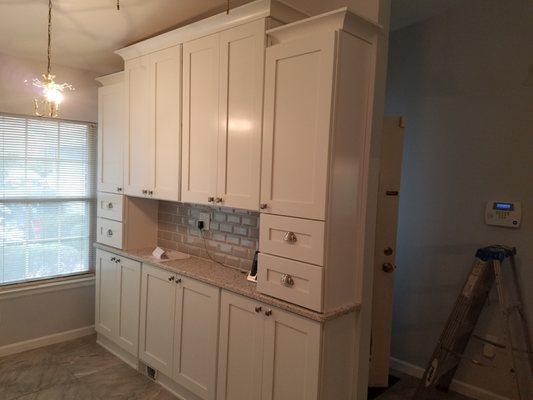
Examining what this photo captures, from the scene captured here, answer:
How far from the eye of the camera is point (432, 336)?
302 cm

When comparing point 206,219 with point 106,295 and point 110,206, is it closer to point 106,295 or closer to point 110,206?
point 110,206

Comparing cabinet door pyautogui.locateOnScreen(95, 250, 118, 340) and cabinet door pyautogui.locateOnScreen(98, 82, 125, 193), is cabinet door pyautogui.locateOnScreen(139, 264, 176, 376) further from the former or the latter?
cabinet door pyautogui.locateOnScreen(98, 82, 125, 193)

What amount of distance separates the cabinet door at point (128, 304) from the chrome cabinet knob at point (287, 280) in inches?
58.7

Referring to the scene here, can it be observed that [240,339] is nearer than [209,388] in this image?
Yes

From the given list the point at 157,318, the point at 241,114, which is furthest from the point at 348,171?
the point at 157,318

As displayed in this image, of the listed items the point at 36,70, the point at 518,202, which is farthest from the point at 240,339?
the point at 36,70

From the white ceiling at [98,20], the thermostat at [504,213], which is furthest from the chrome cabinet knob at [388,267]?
the white ceiling at [98,20]

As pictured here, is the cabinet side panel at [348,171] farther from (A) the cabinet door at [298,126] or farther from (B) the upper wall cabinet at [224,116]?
(B) the upper wall cabinet at [224,116]

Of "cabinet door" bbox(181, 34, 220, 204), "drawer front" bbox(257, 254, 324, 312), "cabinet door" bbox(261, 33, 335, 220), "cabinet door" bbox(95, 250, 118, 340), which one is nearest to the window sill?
"cabinet door" bbox(95, 250, 118, 340)

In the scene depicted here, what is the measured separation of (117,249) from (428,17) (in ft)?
10.3

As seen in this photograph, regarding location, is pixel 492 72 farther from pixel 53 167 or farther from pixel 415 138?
pixel 53 167

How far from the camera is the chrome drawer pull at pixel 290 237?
201 centimetres

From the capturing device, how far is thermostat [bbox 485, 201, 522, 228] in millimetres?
2592

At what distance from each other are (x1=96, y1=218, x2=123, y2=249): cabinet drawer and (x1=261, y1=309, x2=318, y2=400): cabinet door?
5.85 ft
